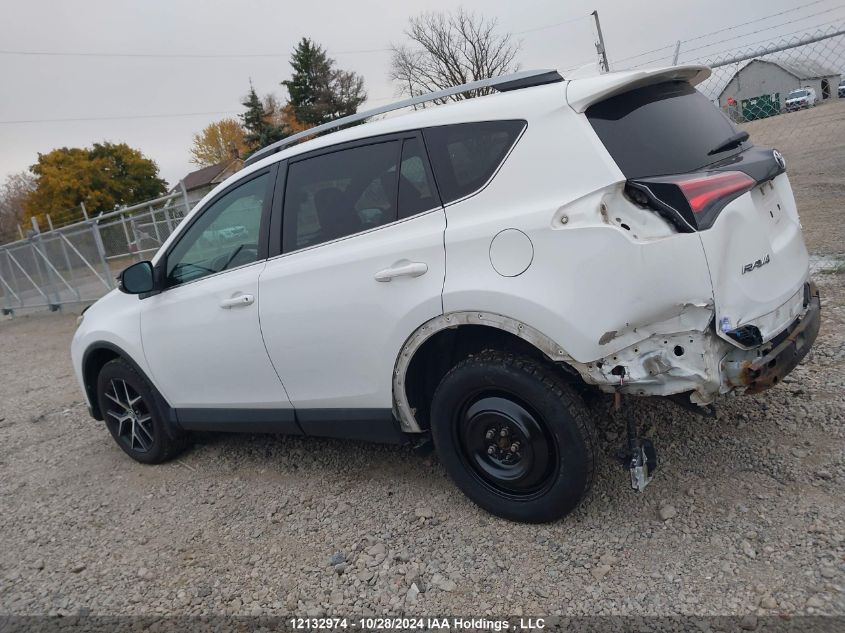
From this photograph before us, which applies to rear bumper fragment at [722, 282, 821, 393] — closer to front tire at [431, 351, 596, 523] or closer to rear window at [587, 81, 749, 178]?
front tire at [431, 351, 596, 523]

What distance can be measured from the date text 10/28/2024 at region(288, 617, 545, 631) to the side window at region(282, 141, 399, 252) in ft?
5.82

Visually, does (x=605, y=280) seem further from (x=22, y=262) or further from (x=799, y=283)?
(x=22, y=262)

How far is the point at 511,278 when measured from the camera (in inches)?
104

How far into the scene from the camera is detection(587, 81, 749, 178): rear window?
2.58m

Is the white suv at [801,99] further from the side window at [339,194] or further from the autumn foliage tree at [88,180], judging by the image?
the autumn foliage tree at [88,180]

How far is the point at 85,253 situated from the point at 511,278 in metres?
14.1

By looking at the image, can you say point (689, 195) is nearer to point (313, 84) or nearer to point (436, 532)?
point (436, 532)

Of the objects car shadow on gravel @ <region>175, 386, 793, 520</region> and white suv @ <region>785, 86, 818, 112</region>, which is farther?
white suv @ <region>785, 86, 818, 112</region>

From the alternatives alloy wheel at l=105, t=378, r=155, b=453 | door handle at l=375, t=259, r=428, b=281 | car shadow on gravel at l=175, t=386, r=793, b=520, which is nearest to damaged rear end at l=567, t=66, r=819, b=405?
car shadow on gravel at l=175, t=386, r=793, b=520

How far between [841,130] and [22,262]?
1899cm

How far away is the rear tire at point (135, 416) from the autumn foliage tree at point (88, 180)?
47392 mm

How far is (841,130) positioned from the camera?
12766 mm

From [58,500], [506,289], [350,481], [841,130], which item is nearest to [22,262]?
[58,500]

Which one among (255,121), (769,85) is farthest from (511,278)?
(255,121)
